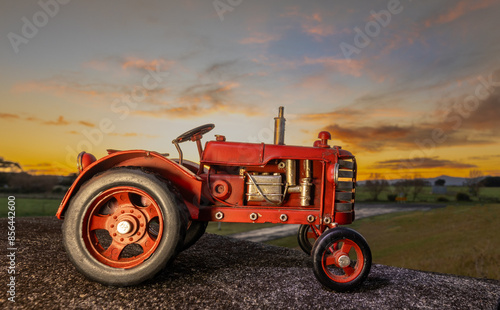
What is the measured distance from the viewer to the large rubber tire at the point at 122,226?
3.12 metres

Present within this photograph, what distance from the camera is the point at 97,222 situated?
11.0ft

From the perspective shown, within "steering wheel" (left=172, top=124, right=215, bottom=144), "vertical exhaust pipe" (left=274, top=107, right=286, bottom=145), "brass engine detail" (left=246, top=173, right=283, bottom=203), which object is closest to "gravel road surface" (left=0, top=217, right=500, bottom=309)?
"brass engine detail" (left=246, top=173, right=283, bottom=203)

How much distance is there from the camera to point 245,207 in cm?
355

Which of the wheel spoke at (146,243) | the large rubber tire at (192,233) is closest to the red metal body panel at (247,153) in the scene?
the wheel spoke at (146,243)

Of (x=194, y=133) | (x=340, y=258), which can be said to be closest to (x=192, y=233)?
(x=194, y=133)

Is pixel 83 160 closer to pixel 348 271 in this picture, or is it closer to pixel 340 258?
pixel 340 258

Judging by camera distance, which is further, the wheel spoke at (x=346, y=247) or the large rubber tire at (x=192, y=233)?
the large rubber tire at (x=192, y=233)

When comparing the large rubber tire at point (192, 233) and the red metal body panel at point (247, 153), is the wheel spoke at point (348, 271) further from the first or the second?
the large rubber tire at point (192, 233)

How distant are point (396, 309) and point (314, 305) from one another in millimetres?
752

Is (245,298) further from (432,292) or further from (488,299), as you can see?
(488,299)

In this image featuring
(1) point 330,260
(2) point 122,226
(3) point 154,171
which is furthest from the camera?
(3) point 154,171

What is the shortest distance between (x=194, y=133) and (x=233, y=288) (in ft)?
5.49

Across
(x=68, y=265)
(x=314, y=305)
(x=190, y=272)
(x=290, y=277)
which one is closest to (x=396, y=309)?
(x=314, y=305)

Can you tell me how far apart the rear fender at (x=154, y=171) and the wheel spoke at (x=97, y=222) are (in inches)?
13.3
